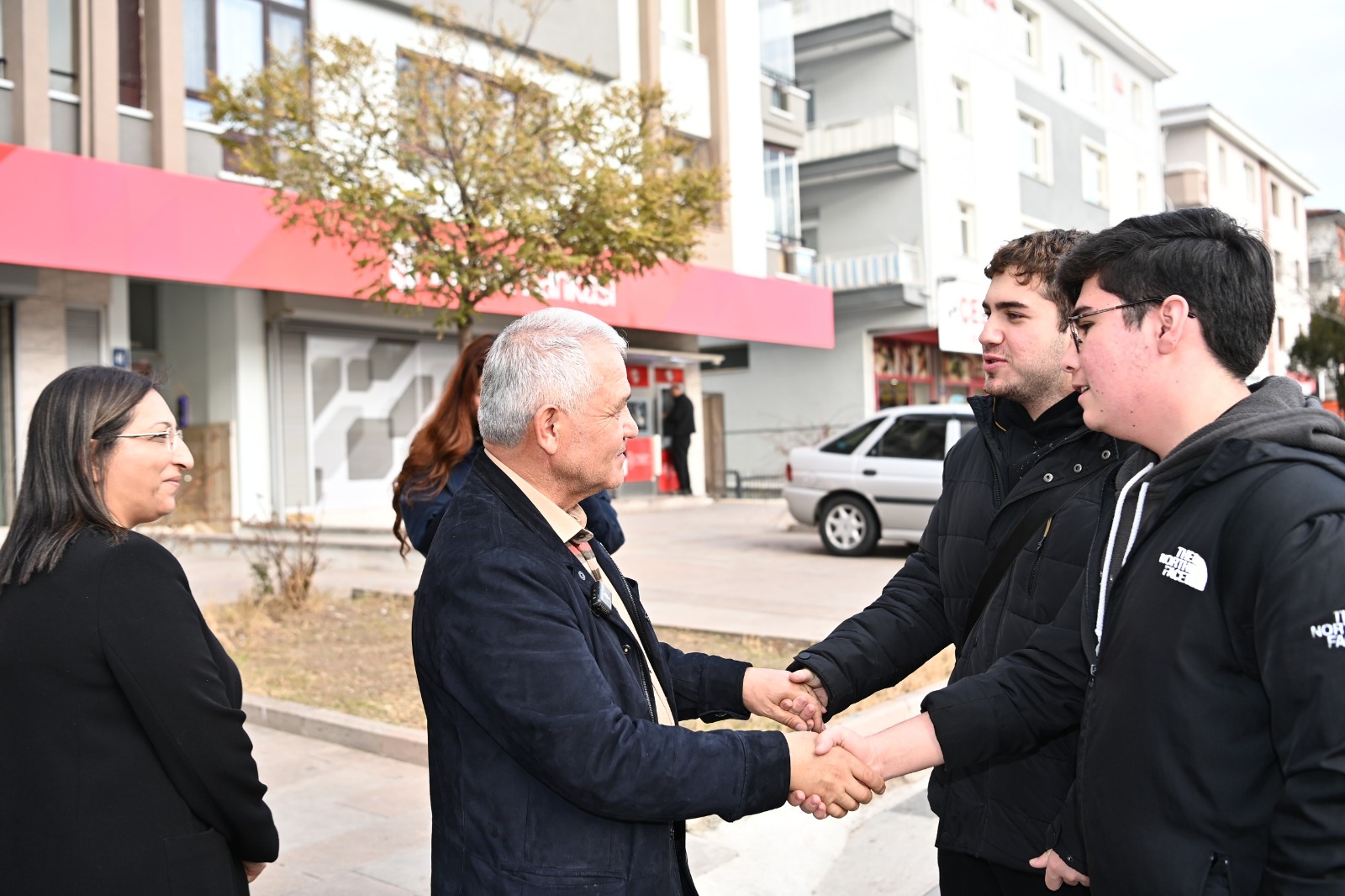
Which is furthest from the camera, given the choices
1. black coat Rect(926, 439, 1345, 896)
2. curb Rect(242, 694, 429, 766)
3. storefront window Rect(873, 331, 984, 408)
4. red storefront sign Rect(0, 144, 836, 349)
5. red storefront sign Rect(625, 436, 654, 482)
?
storefront window Rect(873, 331, 984, 408)

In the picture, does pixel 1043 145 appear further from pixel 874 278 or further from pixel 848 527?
pixel 848 527

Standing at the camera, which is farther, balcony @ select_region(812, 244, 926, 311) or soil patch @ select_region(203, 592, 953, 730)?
balcony @ select_region(812, 244, 926, 311)

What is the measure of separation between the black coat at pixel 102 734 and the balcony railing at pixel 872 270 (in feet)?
83.4

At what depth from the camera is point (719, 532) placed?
16.6 m

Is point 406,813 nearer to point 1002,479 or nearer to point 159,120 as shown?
point 1002,479

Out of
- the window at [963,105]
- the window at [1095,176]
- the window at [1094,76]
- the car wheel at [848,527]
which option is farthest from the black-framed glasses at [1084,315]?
the window at [1094,76]

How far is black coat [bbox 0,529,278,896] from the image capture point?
7.39 feet

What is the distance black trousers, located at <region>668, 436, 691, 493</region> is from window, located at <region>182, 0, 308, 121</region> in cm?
986

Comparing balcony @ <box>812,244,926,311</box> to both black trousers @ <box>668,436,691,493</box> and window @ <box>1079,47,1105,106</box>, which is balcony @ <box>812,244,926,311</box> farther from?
window @ <box>1079,47,1105,106</box>

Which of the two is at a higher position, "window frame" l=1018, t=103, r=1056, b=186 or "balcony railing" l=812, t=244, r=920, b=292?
"window frame" l=1018, t=103, r=1056, b=186

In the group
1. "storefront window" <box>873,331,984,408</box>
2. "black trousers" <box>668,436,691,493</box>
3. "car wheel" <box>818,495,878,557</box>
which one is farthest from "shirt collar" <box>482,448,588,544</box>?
"storefront window" <box>873,331,984,408</box>

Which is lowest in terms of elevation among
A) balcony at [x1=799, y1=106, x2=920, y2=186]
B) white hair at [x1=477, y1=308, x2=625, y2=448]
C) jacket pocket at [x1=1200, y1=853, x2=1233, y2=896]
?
jacket pocket at [x1=1200, y1=853, x2=1233, y2=896]

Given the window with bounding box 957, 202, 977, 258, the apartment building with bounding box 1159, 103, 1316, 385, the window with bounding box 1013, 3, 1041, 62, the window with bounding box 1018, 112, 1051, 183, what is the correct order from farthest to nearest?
the apartment building with bounding box 1159, 103, 1316, 385, the window with bounding box 1018, 112, 1051, 183, the window with bounding box 1013, 3, 1041, 62, the window with bounding box 957, 202, 977, 258

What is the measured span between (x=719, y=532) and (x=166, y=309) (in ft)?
28.6
